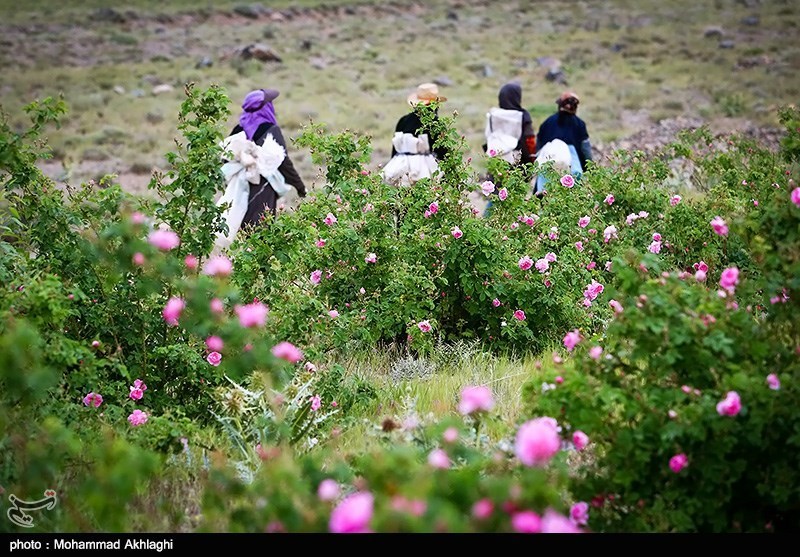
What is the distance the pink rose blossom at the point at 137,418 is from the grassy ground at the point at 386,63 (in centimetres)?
1100

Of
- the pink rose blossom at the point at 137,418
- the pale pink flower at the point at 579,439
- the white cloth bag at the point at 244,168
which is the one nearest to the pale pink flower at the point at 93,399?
the pink rose blossom at the point at 137,418

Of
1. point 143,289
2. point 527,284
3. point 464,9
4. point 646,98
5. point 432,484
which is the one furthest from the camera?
point 464,9

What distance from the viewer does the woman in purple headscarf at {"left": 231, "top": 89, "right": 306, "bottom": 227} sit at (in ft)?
28.9

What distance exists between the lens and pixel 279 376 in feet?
12.4

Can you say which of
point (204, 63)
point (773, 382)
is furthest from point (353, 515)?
point (204, 63)

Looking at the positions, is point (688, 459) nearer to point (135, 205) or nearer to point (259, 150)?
point (135, 205)

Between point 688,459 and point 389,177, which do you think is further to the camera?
point 389,177

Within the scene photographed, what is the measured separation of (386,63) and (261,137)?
78.8ft

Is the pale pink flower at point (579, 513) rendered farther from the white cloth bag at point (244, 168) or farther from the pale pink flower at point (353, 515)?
the white cloth bag at point (244, 168)

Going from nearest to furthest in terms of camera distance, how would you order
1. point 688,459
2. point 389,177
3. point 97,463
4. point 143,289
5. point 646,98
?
1. point 688,459
2. point 97,463
3. point 143,289
4. point 389,177
5. point 646,98

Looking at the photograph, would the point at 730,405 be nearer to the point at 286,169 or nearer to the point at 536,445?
the point at 536,445

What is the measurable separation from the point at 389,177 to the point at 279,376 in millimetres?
4887

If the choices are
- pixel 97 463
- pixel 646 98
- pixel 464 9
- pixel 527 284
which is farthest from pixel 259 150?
pixel 464 9

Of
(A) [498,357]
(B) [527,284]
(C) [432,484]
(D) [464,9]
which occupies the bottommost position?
(D) [464,9]
